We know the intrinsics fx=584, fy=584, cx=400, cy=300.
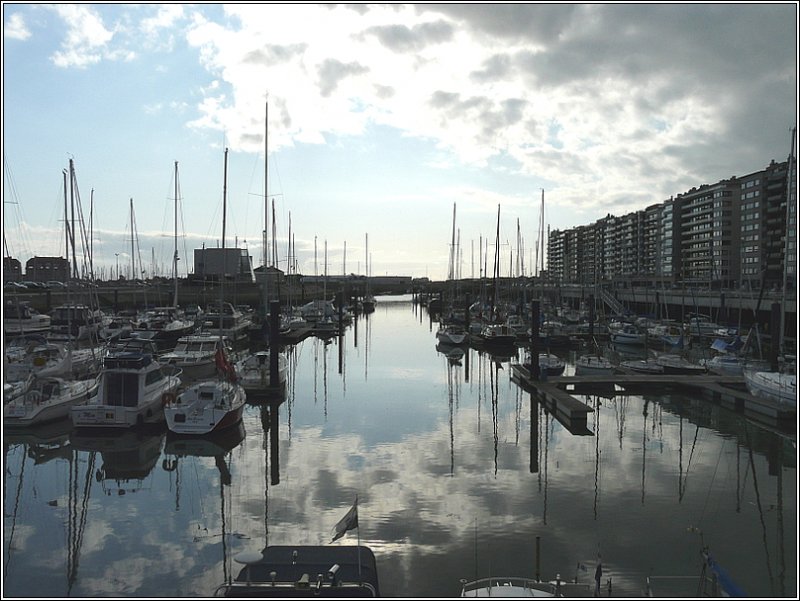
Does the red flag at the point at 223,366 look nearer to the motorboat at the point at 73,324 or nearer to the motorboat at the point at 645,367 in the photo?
the motorboat at the point at 73,324

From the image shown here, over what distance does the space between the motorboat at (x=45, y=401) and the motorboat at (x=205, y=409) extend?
5.03 metres

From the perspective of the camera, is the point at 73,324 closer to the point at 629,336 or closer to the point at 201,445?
the point at 201,445

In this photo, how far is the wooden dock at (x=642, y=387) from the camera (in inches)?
1203

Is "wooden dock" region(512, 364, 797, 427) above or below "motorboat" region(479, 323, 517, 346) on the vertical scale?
below

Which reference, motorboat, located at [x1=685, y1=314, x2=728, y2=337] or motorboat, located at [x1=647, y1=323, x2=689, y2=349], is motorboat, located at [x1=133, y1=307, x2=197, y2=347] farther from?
motorboat, located at [x1=685, y1=314, x2=728, y2=337]

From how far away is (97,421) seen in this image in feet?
81.7

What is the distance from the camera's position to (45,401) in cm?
2631

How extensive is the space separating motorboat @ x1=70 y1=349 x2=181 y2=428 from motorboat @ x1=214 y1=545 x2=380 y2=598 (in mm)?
15447

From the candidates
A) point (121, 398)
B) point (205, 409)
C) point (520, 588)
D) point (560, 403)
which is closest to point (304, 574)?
point (520, 588)

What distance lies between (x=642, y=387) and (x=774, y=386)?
847 cm

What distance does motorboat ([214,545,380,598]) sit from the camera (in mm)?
10727

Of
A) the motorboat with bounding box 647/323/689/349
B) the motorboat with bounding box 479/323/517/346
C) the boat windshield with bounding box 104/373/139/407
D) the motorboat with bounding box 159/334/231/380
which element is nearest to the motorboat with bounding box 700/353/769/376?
the motorboat with bounding box 647/323/689/349

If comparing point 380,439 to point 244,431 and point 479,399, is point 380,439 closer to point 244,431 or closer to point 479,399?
point 244,431

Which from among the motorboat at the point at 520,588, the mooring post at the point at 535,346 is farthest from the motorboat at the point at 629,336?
the motorboat at the point at 520,588
